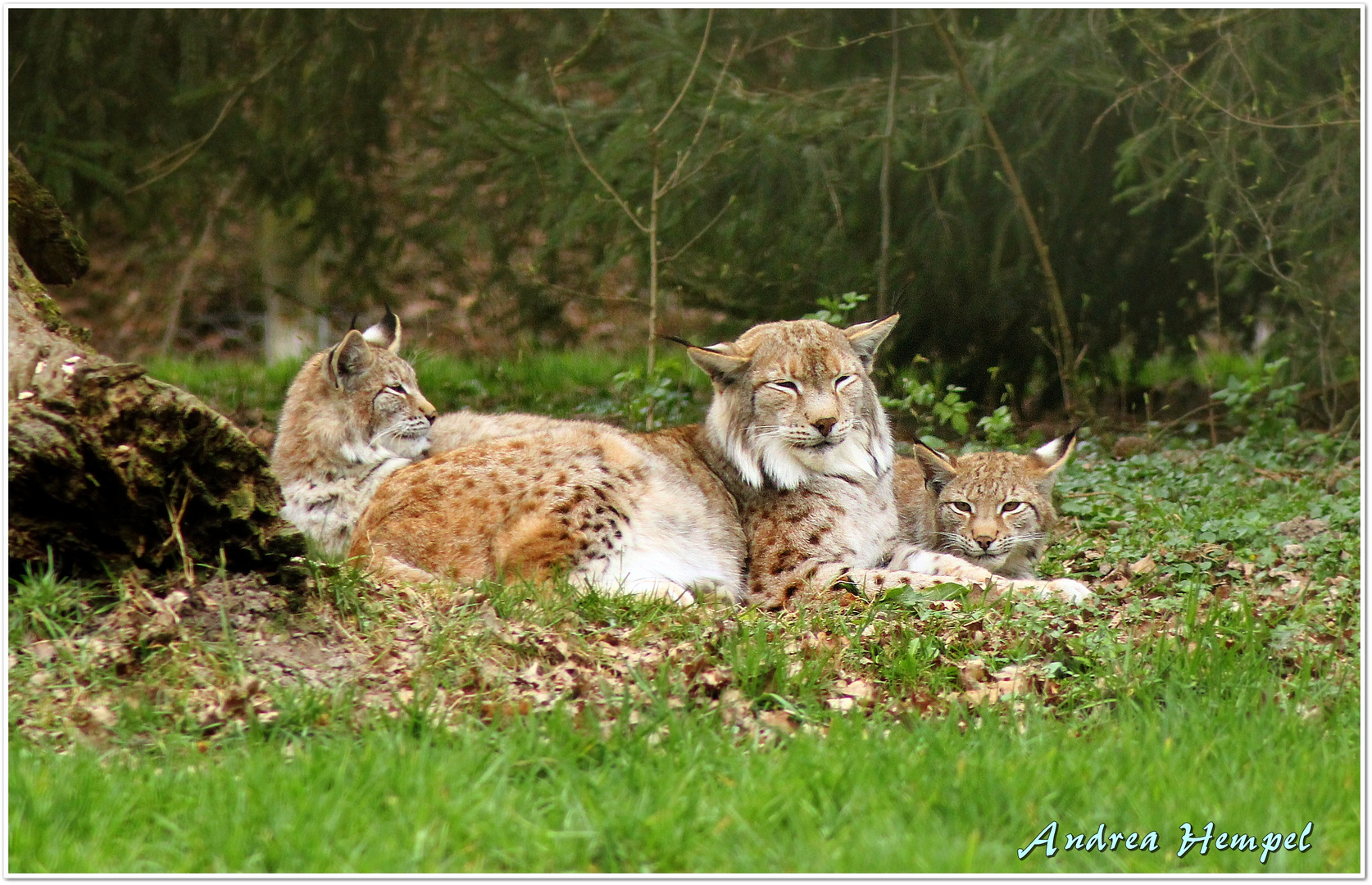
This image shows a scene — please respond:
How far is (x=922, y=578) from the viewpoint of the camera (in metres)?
5.66

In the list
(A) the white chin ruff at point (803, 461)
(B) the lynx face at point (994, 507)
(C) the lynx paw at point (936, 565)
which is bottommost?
(C) the lynx paw at point (936, 565)

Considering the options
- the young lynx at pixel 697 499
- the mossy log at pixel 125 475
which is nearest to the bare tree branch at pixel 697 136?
the young lynx at pixel 697 499

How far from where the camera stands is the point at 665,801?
3.29 meters

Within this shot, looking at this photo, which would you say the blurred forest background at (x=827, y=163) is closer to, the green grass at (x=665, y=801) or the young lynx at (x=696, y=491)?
the young lynx at (x=696, y=491)

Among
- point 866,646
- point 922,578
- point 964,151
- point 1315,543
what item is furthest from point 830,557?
point 964,151

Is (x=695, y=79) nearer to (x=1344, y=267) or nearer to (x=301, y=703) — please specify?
(x=1344, y=267)

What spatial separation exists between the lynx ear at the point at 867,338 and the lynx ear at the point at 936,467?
20.2 inches

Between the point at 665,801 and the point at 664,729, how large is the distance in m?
0.60

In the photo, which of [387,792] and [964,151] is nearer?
[387,792]

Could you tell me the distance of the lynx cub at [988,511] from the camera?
20.0ft

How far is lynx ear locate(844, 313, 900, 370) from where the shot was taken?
606 centimetres

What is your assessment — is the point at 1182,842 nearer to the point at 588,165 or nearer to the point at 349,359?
the point at 349,359

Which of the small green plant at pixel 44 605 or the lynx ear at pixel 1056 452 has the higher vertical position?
the small green plant at pixel 44 605

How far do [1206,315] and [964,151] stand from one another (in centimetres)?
222
